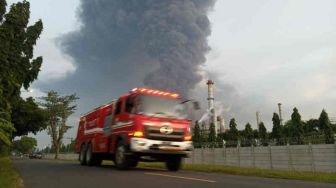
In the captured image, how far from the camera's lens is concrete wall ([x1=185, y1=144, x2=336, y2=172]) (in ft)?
87.8

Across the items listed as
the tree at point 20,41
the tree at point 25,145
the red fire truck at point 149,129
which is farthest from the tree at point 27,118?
the tree at point 25,145

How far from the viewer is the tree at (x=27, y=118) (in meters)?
55.8

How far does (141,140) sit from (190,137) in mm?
2126

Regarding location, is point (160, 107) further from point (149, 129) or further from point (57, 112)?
point (57, 112)

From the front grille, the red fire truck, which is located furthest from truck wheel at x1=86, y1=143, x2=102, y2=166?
the front grille

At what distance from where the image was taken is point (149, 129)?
54.7ft

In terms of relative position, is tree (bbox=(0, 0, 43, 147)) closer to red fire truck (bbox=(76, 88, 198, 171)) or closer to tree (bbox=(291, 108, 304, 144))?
red fire truck (bbox=(76, 88, 198, 171))

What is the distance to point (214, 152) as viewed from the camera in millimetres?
37688

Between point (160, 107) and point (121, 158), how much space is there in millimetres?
2567

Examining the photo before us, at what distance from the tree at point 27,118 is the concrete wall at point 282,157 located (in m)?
27.9

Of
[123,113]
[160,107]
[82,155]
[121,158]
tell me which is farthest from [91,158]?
[160,107]

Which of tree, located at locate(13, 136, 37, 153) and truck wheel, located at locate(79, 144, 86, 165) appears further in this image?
tree, located at locate(13, 136, 37, 153)

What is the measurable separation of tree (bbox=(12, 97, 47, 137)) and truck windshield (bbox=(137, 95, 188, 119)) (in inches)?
1611

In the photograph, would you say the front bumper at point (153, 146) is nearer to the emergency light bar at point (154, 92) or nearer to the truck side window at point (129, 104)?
the truck side window at point (129, 104)
